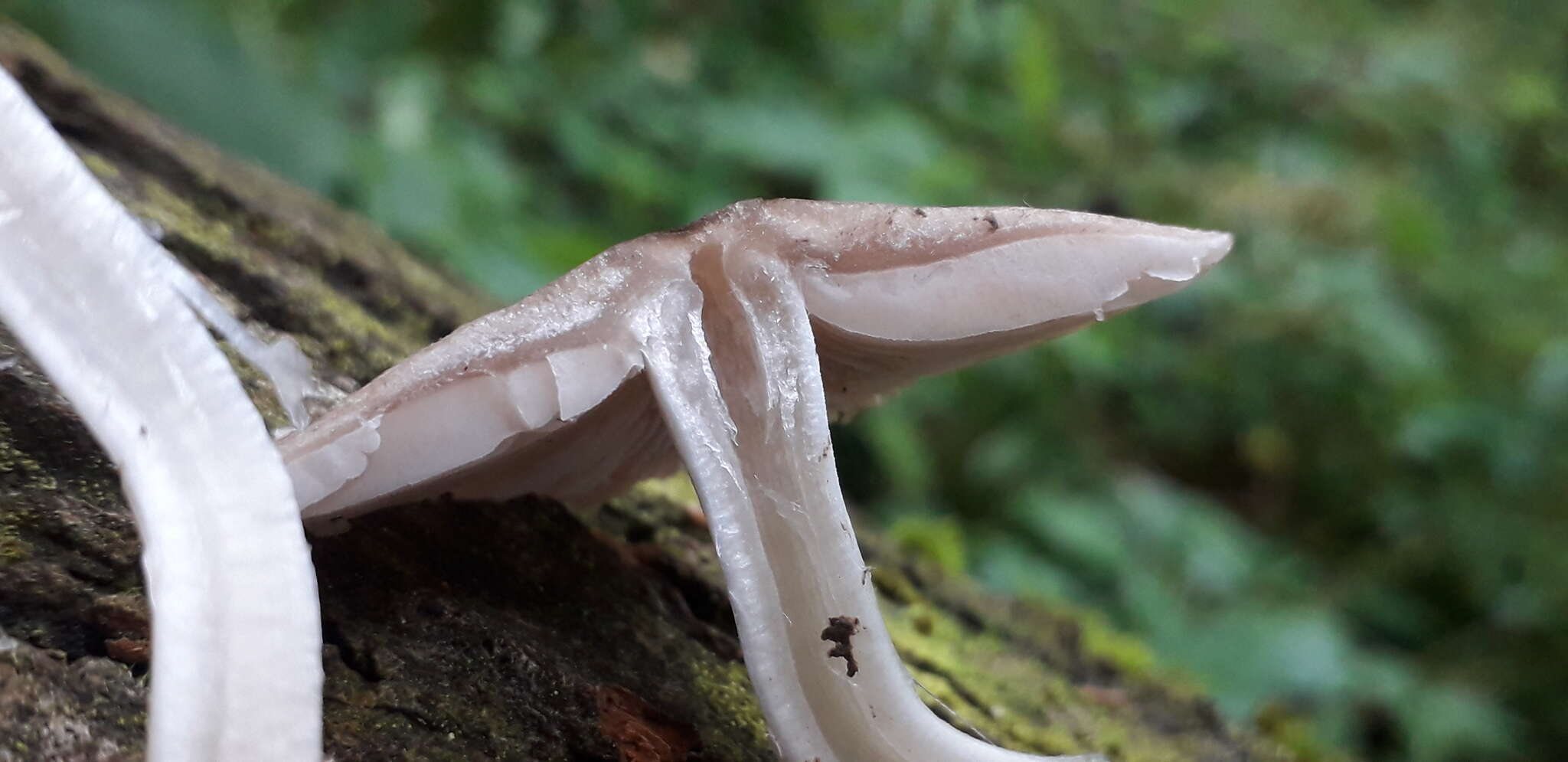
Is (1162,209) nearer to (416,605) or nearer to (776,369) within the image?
(776,369)

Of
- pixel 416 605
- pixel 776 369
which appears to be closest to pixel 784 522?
pixel 776 369

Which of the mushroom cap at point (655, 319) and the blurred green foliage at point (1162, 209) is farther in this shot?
the blurred green foliage at point (1162, 209)

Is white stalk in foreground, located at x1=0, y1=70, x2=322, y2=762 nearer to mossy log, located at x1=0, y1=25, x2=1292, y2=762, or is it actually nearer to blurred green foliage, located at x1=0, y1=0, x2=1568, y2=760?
mossy log, located at x1=0, y1=25, x2=1292, y2=762

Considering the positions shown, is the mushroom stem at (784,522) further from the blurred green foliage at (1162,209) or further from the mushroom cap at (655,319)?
the blurred green foliage at (1162,209)

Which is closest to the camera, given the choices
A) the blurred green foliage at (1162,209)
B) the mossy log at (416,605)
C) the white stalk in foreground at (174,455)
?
the white stalk in foreground at (174,455)

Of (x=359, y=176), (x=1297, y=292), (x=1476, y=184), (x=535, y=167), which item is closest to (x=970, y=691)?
(x=359, y=176)

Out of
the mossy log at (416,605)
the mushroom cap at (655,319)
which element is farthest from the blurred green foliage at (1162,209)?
the mushroom cap at (655,319)

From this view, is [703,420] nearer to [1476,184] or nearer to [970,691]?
[970,691]
